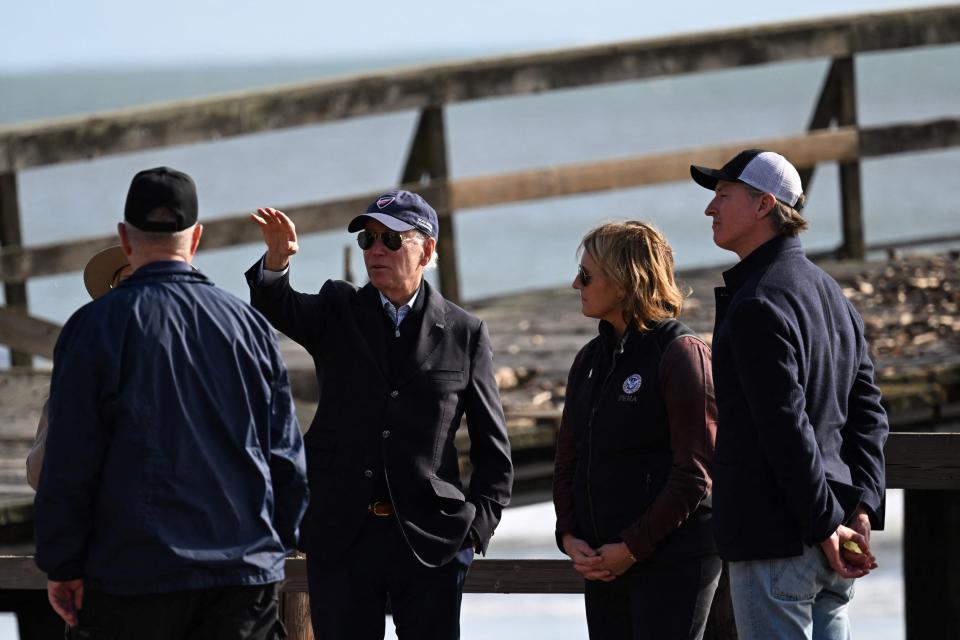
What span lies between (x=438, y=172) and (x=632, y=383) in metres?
5.05

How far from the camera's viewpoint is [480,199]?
9008 millimetres

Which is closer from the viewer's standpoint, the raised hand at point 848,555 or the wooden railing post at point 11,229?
the raised hand at point 848,555

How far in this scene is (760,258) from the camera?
392 cm

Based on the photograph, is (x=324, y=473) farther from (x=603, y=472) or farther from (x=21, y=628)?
(x=21, y=628)

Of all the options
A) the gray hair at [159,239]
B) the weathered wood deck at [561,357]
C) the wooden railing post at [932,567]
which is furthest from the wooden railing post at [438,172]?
the gray hair at [159,239]

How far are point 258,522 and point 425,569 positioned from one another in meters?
0.73

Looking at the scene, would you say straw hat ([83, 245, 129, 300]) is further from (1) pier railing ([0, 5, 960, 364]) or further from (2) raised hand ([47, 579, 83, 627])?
(1) pier railing ([0, 5, 960, 364])

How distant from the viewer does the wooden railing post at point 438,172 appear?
29.6 feet

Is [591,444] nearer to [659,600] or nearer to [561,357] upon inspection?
[659,600]

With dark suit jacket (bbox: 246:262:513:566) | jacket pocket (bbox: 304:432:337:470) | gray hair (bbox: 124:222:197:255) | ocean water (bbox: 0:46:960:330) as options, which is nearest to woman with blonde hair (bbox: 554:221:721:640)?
dark suit jacket (bbox: 246:262:513:566)

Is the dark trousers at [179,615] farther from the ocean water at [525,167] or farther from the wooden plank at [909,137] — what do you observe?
the wooden plank at [909,137]

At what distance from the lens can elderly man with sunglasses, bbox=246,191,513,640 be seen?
4180 mm

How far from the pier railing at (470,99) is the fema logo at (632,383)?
3471 millimetres

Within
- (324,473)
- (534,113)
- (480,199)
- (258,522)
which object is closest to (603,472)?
(324,473)
